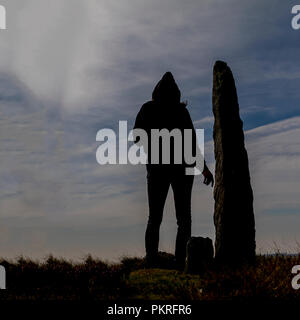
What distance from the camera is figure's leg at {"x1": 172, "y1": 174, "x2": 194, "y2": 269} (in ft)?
37.3

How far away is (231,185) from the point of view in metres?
10.8

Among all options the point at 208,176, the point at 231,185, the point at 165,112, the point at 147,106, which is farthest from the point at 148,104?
the point at 231,185

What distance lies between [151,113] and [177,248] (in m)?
3.23

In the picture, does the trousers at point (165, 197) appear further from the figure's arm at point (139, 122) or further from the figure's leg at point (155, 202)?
A: the figure's arm at point (139, 122)

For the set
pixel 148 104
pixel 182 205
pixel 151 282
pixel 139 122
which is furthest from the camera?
pixel 148 104

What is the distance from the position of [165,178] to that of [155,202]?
1.97 feet

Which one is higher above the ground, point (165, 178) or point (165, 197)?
point (165, 178)

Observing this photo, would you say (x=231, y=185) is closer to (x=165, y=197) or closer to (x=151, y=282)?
(x=165, y=197)

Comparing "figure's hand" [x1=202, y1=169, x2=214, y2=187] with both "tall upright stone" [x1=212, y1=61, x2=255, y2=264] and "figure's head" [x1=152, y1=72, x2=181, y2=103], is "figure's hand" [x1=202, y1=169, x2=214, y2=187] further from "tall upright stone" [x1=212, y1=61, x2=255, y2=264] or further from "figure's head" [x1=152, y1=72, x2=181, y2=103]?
"figure's head" [x1=152, y1=72, x2=181, y2=103]

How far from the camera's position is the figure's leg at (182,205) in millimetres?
11375

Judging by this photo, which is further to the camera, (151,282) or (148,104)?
(148,104)

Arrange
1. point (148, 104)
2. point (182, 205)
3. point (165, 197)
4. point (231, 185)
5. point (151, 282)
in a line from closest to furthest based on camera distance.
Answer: point (151, 282)
point (231, 185)
point (182, 205)
point (165, 197)
point (148, 104)

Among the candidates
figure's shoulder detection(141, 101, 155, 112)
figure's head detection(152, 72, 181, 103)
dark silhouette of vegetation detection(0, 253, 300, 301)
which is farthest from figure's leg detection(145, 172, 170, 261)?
figure's head detection(152, 72, 181, 103)
